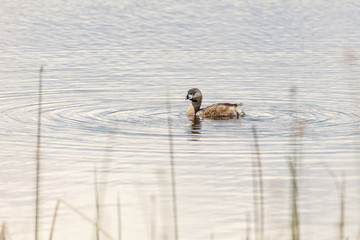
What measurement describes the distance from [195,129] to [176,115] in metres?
1.65

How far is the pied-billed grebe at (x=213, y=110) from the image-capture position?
15281mm

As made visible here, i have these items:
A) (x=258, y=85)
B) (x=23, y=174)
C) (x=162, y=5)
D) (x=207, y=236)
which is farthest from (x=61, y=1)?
(x=207, y=236)

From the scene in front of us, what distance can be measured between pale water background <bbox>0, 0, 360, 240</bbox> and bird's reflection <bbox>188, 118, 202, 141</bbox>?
0.14 ft

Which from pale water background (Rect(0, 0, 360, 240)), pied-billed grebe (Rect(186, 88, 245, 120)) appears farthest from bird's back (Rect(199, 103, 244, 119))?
pale water background (Rect(0, 0, 360, 240))

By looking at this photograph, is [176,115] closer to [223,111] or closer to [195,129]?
[223,111]

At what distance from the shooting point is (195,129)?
47.1 feet

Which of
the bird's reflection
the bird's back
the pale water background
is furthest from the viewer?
the bird's back

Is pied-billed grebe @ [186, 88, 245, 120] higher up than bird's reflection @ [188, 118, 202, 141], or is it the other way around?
pied-billed grebe @ [186, 88, 245, 120]

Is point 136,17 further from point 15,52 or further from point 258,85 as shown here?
point 258,85

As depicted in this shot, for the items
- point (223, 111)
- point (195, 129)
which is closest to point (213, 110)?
point (223, 111)

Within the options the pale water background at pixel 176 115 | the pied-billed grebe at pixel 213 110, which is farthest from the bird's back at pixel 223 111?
the pale water background at pixel 176 115

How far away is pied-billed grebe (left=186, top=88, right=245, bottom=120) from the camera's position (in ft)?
50.1

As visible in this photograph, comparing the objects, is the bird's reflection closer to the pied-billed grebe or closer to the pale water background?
the pale water background

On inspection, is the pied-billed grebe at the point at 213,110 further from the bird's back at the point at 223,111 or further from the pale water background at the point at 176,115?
the pale water background at the point at 176,115
